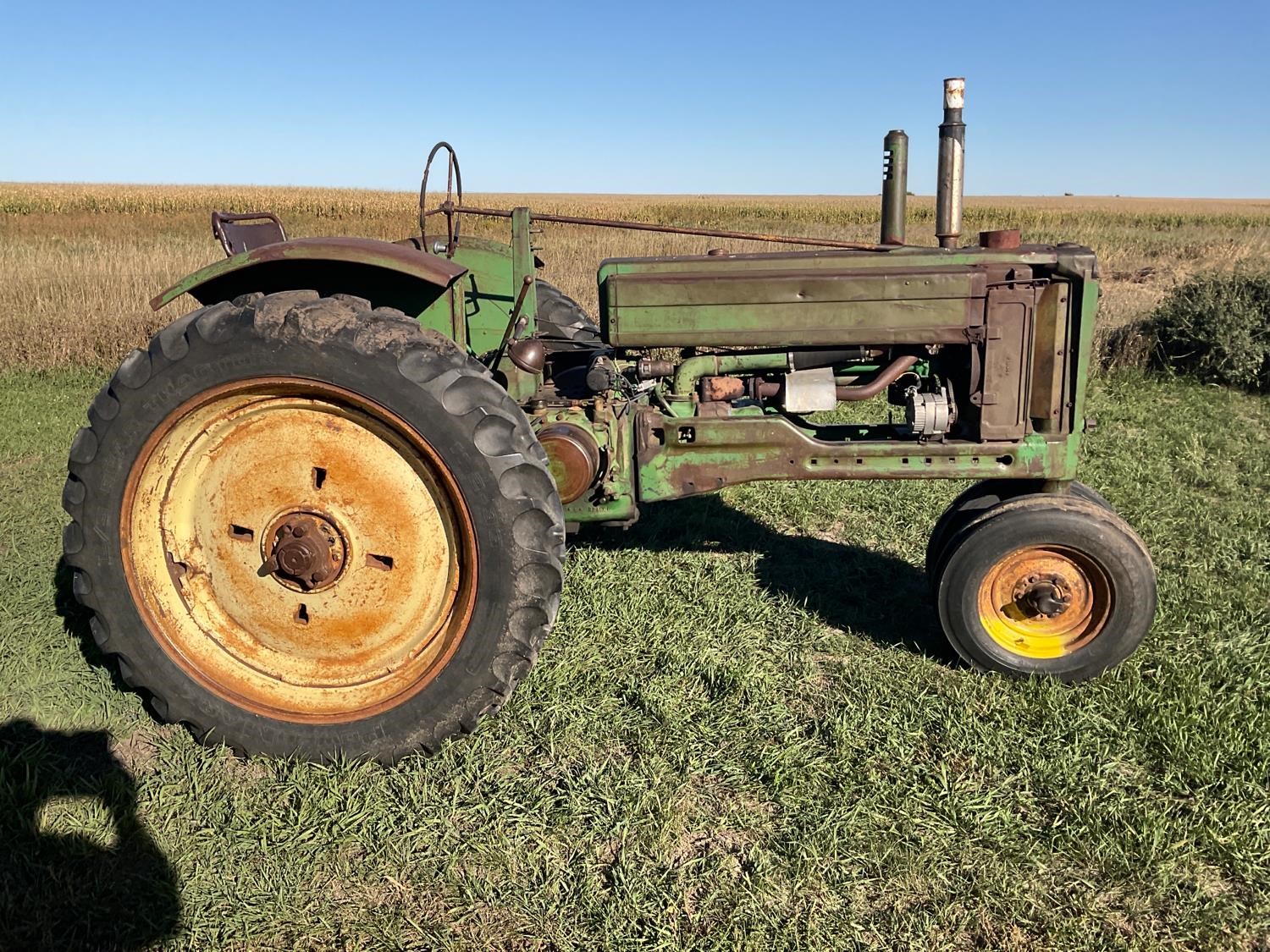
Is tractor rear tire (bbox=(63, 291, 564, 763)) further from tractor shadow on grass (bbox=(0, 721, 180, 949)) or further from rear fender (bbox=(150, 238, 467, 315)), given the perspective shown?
tractor shadow on grass (bbox=(0, 721, 180, 949))

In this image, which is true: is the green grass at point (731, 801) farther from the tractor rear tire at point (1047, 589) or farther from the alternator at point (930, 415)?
the alternator at point (930, 415)

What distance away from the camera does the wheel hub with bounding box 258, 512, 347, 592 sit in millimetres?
2598

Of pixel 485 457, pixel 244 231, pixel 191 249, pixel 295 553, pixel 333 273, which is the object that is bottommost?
pixel 295 553

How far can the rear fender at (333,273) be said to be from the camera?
2.71 metres

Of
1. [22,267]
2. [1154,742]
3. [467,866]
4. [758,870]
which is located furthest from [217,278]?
[22,267]

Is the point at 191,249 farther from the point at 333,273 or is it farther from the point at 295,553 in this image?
the point at 295,553

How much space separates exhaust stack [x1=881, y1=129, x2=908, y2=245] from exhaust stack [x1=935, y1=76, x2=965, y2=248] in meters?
0.17

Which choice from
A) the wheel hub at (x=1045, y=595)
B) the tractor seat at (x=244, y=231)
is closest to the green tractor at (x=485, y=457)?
the wheel hub at (x=1045, y=595)

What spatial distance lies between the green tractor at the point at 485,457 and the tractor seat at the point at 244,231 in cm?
59

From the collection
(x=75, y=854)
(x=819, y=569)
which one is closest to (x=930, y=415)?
(x=819, y=569)

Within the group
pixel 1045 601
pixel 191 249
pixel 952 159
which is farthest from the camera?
pixel 191 249

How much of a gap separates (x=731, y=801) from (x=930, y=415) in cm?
151

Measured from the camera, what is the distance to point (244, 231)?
3936 mm

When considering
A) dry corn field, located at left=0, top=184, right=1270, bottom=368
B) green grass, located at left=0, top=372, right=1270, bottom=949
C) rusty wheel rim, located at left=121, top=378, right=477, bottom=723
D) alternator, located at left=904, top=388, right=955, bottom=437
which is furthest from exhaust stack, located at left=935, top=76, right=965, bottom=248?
dry corn field, located at left=0, top=184, right=1270, bottom=368
